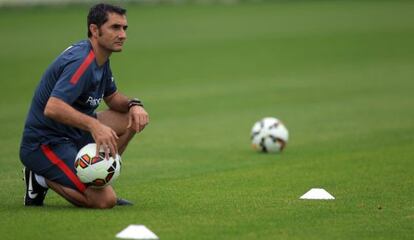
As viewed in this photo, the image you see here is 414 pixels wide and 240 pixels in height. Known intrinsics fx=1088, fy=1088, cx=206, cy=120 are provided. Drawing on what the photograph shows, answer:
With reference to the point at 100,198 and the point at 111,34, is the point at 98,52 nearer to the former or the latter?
the point at 111,34

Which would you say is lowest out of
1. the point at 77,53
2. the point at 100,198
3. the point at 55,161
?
the point at 100,198

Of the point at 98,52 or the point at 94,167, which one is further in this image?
the point at 98,52

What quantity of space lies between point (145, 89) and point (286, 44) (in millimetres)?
10821

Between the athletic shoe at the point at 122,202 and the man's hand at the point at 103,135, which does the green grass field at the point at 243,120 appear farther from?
the man's hand at the point at 103,135

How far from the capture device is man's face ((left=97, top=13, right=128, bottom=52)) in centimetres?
1080

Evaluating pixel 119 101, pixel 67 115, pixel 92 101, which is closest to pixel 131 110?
pixel 119 101

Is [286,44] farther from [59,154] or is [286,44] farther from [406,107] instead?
[59,154]

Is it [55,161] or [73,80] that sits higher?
[73,80]

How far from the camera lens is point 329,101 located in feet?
75.1

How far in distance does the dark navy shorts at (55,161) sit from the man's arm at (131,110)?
27.0 inches

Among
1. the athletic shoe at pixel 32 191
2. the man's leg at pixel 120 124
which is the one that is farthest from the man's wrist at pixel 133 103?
the athletic shoe at pixel 32 191

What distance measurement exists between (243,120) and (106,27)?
9.61 m

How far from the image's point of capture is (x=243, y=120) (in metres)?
20.2

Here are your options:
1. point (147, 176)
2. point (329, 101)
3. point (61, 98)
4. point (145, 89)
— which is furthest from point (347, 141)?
point (145, 89)
